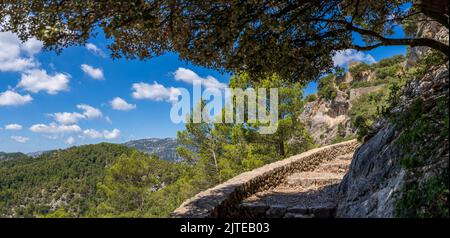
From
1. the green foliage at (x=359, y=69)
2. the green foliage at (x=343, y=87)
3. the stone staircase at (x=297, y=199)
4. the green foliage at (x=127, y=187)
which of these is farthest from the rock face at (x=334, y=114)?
the stone staircase at (x=297, y=199)

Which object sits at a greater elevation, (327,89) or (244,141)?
(327,89)

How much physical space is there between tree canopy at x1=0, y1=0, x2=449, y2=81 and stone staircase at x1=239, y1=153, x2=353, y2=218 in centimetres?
337

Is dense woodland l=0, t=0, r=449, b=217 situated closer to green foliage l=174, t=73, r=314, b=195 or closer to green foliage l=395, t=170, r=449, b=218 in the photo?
green foliage l=395, t=170, r=449, b=218

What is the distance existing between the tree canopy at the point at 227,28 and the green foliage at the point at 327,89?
56.7 meters

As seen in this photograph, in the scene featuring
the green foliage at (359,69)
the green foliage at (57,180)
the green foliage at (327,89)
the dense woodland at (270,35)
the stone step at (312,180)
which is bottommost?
the green foliage at (57,180)

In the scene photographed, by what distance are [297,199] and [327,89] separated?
2245 inches

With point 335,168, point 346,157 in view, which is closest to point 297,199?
point 335,168

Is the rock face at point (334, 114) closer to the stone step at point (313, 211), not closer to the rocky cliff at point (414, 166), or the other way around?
the stone step at point (313, 211)

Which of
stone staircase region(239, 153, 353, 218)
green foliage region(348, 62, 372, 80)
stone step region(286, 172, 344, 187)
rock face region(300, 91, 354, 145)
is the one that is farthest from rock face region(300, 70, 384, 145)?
stone staircase region(239, 153, 353, 218)

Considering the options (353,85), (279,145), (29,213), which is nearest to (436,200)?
(279,145)

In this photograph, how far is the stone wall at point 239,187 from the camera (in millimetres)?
7246

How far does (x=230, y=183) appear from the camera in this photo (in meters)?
10.1

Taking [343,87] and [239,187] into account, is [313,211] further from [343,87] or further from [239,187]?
[343,87]

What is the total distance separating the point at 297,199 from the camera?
1019 cm
